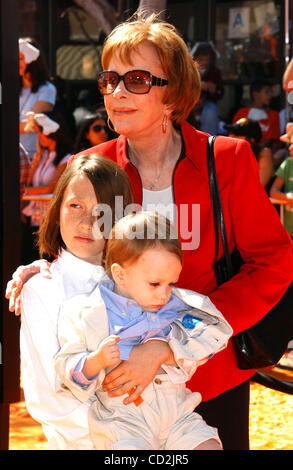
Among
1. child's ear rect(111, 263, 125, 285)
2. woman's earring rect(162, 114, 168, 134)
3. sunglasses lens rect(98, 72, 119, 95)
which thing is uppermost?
sunglasses lens rect(98, 72, 119, 95)

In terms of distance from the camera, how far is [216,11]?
486 inches

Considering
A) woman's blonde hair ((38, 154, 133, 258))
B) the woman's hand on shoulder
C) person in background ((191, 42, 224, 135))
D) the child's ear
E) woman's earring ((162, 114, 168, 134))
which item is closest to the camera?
the child's ear

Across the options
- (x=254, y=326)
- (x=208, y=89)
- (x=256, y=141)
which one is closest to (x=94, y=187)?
(x=254, y=326)

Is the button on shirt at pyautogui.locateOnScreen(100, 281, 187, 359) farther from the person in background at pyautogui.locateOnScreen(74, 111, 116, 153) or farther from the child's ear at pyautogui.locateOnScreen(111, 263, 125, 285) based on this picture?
the person in background at pyautogui.locateOnScreen(74, 111, 116, 153)

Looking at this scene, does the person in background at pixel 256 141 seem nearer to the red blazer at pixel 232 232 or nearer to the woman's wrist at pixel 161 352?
the red blazer at pixel 232 232

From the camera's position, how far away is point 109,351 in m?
1.99

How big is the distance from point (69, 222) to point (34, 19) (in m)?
11.7

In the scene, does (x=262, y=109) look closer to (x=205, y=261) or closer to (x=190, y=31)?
(x=190, y=31)

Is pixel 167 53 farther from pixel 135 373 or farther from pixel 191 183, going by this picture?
pixel 135 373

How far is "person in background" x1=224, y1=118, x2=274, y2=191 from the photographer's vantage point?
281 inches

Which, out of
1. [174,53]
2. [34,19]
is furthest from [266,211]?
[34,19]

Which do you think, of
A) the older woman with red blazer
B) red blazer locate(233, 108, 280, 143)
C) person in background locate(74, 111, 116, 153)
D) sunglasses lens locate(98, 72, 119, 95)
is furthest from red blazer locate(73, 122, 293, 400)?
red blazer locate(233, 108, 280, 143)

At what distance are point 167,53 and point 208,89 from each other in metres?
6.08

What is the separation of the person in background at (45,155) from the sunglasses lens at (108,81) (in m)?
4.09
